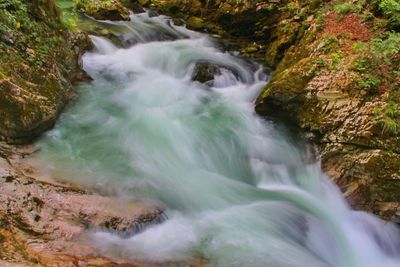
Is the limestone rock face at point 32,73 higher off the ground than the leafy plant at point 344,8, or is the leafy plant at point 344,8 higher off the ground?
the leafy plant at point 344,8

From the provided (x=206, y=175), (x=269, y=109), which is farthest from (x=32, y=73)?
(x=269, y=109)

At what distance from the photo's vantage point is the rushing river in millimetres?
4555

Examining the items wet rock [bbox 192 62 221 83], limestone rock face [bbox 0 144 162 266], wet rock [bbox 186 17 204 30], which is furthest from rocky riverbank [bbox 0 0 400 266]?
wet rock [bbox 186 17 204 30]

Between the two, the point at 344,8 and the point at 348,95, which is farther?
the point at 344,8

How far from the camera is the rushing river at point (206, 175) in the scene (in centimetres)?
455

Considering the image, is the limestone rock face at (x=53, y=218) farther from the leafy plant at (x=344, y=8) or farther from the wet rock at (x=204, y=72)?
the leafy plant at (x=344, y=8)

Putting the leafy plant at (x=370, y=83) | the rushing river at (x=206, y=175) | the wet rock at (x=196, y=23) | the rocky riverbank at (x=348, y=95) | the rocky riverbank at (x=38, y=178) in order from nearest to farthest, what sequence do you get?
the rocky riverbank at (x=38, y=178)
the rushing river at (x=206, y=175)
the rocky riverbank at (x=348, y=95)
the leafy plant at (x=370, y=83)
the wet rock at (x=196, y=23)

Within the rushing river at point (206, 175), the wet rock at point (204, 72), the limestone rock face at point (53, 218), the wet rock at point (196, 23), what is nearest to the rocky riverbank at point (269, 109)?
the limestone rock face at point (53, 218)

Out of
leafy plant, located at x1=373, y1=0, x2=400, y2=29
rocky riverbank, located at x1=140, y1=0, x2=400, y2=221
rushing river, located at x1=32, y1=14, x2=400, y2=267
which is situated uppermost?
leafy plant, located at x1=373, y1=0, x2=400, y2=29

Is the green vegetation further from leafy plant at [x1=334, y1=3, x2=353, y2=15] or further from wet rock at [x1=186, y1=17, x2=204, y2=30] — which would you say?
wet rock at [x1=186, y1=17, x2=204, y2=30]

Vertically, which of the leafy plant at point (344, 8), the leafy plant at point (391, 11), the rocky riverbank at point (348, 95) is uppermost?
the leafy plant at point (391, 11)

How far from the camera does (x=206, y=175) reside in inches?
235

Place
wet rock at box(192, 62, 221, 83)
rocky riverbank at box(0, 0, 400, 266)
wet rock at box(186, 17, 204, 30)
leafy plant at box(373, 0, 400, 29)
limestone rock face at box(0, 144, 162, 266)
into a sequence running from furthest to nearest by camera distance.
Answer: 1. wet rock at box(186, 17, 204, 30)
2. wet rock at box(192, 62, 221, 83)
3. leafy plant at box(373, 0, 400, 29)
4. rocky riverbank at box(0, 0, 400, 266)
5. limestone rock face at box(0, 144, 162, 266)

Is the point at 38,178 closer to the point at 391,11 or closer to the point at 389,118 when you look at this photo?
the point at 389,118
